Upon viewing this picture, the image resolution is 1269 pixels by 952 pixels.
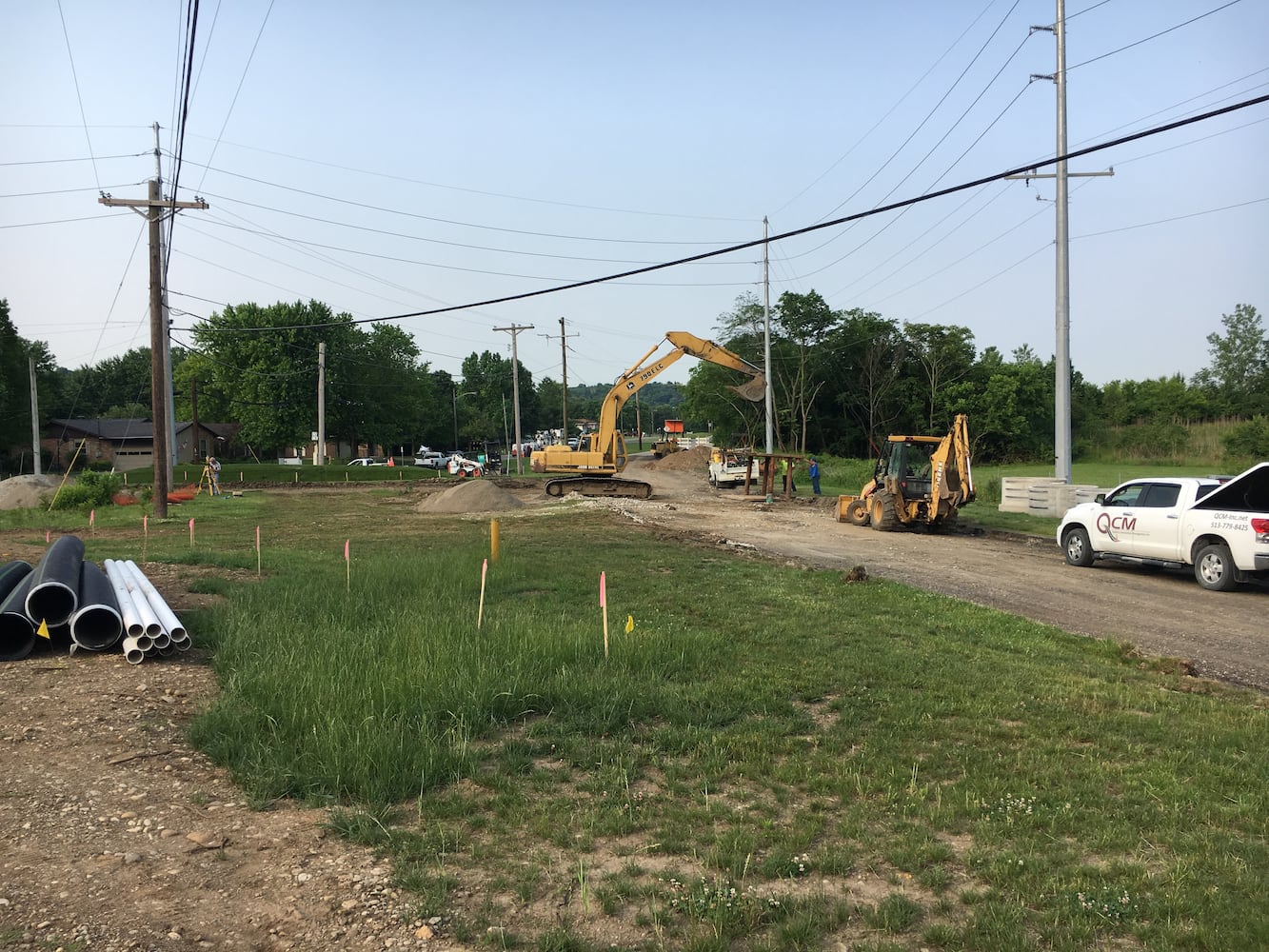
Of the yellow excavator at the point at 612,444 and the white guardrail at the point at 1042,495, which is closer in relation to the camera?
the white guardrail at the point at 1042,495

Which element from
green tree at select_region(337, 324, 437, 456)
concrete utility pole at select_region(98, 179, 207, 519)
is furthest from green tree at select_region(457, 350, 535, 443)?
concrete utility pole at select_region(98, 179, 207, 519)

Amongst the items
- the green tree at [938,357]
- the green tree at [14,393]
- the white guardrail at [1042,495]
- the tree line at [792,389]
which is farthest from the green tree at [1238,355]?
the green tree at [14,393]

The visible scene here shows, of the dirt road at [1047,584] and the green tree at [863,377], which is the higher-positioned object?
the green tree at [863,377]

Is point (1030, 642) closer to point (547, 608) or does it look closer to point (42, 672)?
point (547, 608)

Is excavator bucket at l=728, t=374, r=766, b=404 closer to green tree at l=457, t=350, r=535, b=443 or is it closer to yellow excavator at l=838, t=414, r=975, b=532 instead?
yellow excavator at l=838, t=414, r=975, b=532

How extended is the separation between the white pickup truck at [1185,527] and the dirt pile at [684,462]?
50.7 meters

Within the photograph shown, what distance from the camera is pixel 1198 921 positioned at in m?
3.96

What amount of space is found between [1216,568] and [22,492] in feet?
118

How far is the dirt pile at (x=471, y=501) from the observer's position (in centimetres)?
3212

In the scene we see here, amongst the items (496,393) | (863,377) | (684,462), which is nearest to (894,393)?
(863,377)

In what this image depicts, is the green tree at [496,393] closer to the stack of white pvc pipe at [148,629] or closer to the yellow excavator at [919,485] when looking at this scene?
the yellow excavator at [919,485]

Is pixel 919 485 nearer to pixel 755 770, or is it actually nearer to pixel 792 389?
pixel 755 770

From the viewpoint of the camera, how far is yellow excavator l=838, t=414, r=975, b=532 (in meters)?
22.5

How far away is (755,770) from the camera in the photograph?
5.93 meters
